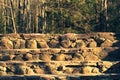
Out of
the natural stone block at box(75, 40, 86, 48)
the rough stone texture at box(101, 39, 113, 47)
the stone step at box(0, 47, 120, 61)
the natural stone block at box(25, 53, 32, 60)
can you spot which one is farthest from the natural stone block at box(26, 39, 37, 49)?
the rough stone texture at box(101, 39, 113, 47)

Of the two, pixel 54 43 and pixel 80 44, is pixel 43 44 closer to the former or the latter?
pixel 54 43

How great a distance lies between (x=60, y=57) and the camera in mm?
9586

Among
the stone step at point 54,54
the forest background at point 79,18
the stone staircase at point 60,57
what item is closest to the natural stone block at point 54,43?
the stone staircase at point 60,57

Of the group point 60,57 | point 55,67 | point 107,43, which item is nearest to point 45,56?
point 60,57

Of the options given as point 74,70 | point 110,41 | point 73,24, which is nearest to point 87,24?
point 73,24

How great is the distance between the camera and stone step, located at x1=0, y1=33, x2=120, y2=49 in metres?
10.0

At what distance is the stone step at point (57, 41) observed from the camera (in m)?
10.0

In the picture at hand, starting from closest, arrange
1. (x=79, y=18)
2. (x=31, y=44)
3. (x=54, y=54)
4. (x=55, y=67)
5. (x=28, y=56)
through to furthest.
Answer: (x=55, y=67) < (x=28, y=56) < (x=54, y=54) < (x=31, y=44) < (x=79, y=18)

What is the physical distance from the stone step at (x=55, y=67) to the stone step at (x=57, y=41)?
85 cm

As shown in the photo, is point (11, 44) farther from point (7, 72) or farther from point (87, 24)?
point (87, 24)

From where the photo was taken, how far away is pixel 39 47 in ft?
33.3

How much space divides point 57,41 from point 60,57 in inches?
26.1

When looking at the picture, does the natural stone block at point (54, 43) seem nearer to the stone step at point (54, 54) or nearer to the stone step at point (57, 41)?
the stone step at point (57, 41)

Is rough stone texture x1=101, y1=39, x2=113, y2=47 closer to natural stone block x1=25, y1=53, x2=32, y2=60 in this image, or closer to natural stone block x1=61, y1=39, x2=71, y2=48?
natural stone block x1=61, y1=39, x2=71, y2=48
